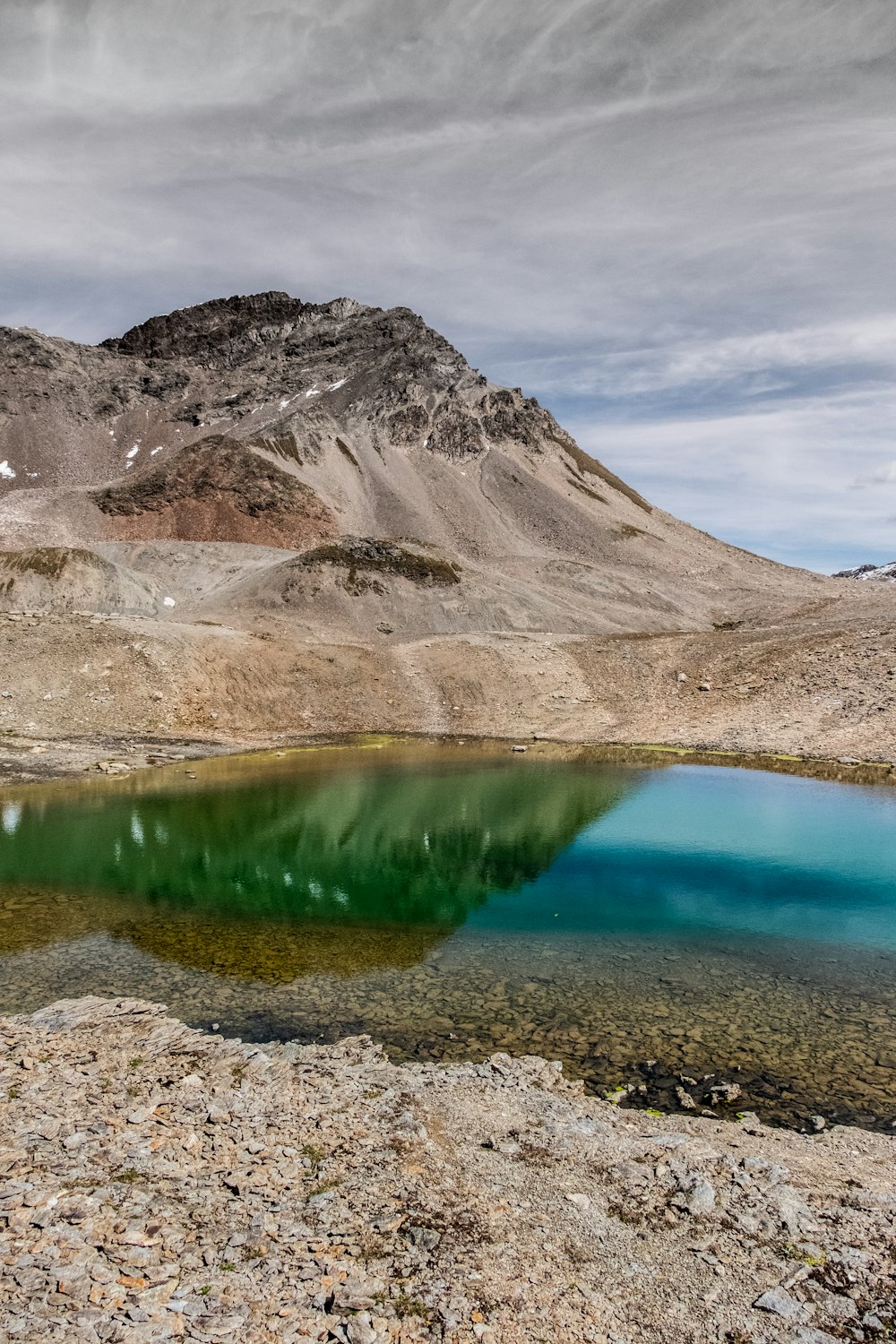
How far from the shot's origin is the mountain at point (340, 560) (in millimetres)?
50969

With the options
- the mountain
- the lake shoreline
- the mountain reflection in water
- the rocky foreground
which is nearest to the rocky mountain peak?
the mountain

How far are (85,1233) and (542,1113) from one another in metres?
5.72

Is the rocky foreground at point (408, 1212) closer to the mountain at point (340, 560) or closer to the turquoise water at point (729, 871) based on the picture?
the turquoise water at point (729, 871)

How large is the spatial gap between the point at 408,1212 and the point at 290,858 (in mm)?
18243

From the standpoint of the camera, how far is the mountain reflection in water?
18.6 meters

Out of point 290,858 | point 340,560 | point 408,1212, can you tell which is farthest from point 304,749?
point 408,1212

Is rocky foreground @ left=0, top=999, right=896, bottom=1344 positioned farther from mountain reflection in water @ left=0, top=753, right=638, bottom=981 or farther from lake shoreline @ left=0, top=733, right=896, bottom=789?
lake shoreline @ left=0, top=733, right=896, bottom=789

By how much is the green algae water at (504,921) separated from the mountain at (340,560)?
15713 millimetres

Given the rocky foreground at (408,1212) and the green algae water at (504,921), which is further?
the green algae water at (504,921)

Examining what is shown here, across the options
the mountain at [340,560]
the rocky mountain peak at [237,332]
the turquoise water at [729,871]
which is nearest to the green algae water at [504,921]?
the turquoise water at [729,871]

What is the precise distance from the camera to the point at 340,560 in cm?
7544

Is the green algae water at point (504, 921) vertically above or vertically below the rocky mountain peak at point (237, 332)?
below

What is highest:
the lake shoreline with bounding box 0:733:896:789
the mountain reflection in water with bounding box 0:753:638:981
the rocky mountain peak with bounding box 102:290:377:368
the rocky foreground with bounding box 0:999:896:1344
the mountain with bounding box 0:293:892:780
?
the rocky mountain peak with bounding box 102:290:377:368

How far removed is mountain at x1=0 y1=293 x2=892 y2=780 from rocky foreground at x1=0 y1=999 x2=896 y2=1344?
3684cm
